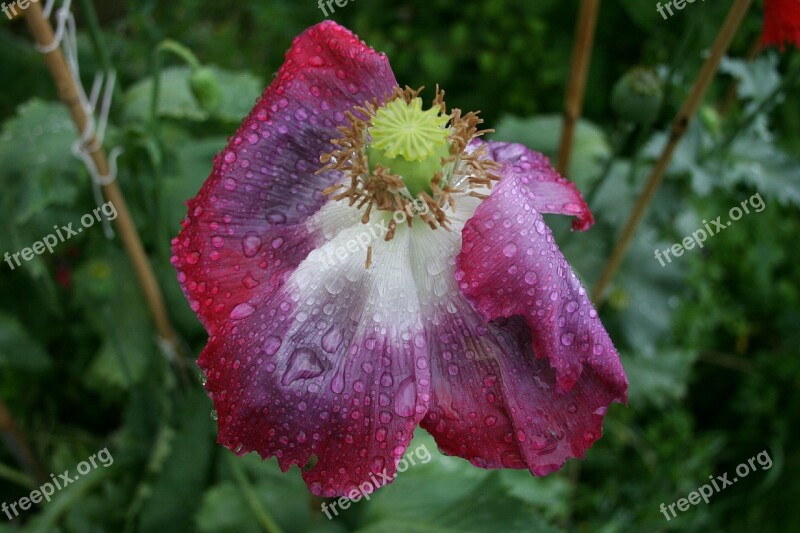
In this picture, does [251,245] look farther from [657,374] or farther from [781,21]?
[657,374]

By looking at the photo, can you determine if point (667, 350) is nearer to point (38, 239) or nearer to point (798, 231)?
point (798, 231)

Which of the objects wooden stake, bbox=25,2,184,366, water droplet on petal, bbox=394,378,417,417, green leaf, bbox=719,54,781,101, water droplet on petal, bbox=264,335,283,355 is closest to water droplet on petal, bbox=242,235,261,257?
water droplet on petal, bbox=264,335,283,355

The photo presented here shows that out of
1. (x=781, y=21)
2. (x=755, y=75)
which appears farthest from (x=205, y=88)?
(x=755, y=75)

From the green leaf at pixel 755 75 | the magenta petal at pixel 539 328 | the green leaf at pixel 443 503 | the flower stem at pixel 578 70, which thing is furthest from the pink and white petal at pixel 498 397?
the green leaf at pixel 755 75

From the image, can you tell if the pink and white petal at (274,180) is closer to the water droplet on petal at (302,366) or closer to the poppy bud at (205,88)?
the water droplet on petal at (302,366)

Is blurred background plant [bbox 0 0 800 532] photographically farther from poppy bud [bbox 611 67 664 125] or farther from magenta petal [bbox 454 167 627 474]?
magenta petal [bbox 454 167 627 474]

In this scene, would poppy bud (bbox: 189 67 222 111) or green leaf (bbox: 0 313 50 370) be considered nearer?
poppy bud (bbox: 189 67 222 111)

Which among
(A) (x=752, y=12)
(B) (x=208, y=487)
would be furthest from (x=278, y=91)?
(A) (x=752, y=12)
